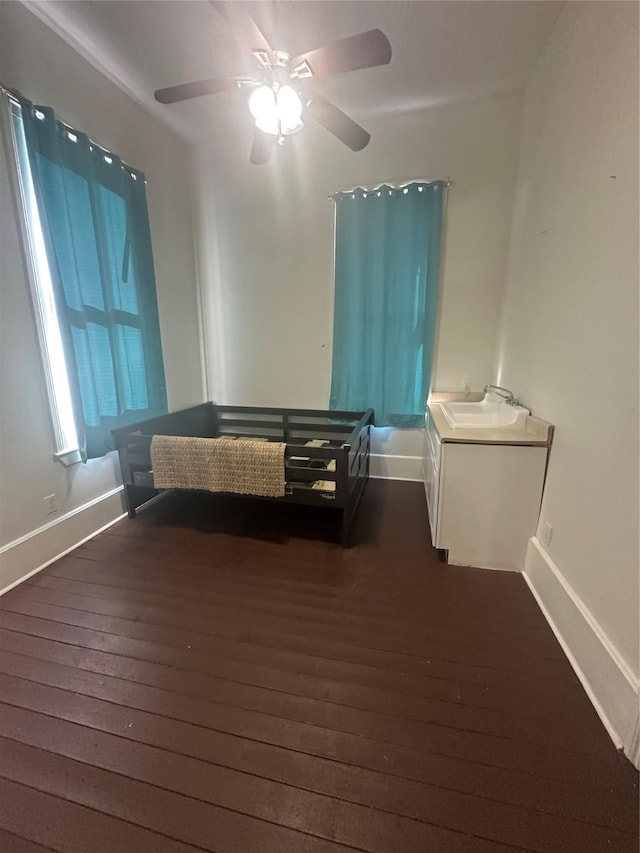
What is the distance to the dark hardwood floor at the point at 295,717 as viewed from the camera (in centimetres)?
96

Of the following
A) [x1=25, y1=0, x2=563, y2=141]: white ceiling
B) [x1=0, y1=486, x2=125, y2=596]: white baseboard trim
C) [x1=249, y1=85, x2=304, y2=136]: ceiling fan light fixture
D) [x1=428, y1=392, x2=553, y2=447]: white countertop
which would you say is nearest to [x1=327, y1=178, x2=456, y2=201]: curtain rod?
[x1=25, y1=0, x2=563, y2=141]: white ceiling

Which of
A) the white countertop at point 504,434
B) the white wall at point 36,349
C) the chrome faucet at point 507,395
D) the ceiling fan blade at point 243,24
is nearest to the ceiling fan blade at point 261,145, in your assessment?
the ceiling fan blade at point 243,24

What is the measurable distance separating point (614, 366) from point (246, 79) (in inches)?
81.3

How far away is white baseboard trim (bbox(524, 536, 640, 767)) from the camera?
1130 mm

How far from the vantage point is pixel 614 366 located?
4.30 ft

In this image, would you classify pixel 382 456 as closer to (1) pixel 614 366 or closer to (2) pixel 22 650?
(1) pixel 614 366

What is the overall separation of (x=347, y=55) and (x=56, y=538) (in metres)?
2.92

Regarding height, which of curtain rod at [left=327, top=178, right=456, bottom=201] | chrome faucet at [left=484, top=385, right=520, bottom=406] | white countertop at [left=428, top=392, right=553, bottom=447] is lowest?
white countertop at [left=428, top=392, right=553, bottom=447]

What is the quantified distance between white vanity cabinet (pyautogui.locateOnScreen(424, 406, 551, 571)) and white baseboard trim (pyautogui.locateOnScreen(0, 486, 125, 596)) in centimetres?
225

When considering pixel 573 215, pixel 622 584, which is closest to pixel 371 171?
pixel 573 215

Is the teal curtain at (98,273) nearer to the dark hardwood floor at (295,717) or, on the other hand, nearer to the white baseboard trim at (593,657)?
the dark hardwood floor at (295,717)

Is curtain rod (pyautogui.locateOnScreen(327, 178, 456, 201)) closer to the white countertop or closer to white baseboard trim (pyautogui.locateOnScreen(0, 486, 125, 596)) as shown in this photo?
the white countertop

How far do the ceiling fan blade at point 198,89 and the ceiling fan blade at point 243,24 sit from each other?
8.5 inches

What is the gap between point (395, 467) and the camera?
3.39m
